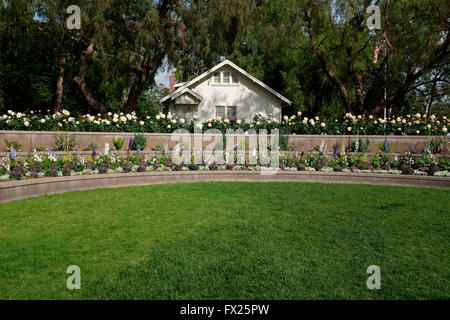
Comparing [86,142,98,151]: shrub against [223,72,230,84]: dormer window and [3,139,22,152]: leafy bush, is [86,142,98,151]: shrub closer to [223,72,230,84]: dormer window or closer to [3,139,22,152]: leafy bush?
[3,139,22,152]: leafy bush

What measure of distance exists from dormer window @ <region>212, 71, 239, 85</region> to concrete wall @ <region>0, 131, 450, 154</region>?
11148 mm

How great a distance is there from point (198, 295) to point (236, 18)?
14469mm

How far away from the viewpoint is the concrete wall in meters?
11.1

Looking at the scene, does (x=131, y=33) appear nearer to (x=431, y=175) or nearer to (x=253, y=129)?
(x=253, y=129)

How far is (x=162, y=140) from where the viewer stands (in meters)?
12.8

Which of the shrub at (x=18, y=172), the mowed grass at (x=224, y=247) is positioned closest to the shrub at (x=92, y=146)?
the shrub at (x=18, y=172)

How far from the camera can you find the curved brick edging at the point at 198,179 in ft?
25.7

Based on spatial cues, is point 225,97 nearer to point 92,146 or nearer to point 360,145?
point 360,145

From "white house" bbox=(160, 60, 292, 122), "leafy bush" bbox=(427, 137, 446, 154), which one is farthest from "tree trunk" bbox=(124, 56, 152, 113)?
"leafy bush" bbox=(427, 137, 446, 154)

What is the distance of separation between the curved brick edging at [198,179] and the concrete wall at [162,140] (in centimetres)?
304

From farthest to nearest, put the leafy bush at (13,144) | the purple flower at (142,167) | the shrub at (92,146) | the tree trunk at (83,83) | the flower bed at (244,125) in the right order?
the tree trunk at (83,83) → the flower bed at (244,125) → the shrub at (92,146) → the leafy bush at (13,144) → the purple flower at (142,167)

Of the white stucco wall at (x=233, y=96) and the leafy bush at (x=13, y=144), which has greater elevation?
the white stucco wall at (x=233, y=96)

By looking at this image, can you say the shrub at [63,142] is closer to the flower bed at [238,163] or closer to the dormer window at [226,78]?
the flower bed at [238,163]

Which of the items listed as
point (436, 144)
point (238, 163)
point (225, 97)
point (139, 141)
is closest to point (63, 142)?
point (139, 141)
